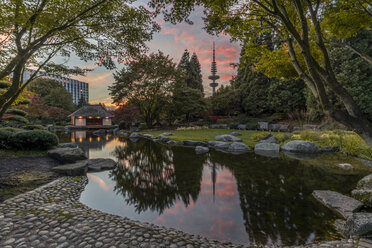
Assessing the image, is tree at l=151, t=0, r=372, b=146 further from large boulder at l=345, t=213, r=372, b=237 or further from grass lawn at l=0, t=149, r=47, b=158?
grass lawn at l=0, t=149, r=47, b=158

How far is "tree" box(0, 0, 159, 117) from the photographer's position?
3.59 metres

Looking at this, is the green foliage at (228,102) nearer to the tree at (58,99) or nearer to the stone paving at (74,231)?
the stone paving at (74,231)

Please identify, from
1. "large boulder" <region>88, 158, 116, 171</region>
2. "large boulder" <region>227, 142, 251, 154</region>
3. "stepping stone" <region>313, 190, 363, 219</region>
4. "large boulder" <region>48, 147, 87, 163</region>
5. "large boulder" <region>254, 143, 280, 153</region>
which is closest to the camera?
"stepping stone" <region>313, 190, 363, 219</region>

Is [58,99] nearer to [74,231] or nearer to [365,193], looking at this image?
[74,231]

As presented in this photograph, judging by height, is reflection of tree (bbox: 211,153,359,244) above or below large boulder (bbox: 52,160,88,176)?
below

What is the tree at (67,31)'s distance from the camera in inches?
141

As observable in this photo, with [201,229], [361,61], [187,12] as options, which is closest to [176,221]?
[201,229]

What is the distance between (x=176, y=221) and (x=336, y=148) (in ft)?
31.4

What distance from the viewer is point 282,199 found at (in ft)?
12.2

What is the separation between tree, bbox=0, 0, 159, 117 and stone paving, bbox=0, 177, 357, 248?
100 inches

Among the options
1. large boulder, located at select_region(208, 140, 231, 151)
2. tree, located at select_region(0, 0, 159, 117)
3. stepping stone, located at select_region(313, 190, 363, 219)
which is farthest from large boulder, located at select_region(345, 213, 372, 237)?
large boulder, located at select_region(208, 140, 231, 151)

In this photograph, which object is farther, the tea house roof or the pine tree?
the pine tree

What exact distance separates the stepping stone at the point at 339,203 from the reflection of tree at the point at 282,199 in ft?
0.59

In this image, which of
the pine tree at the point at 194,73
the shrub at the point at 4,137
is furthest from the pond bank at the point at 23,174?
the pine tree at the point at 194,73
